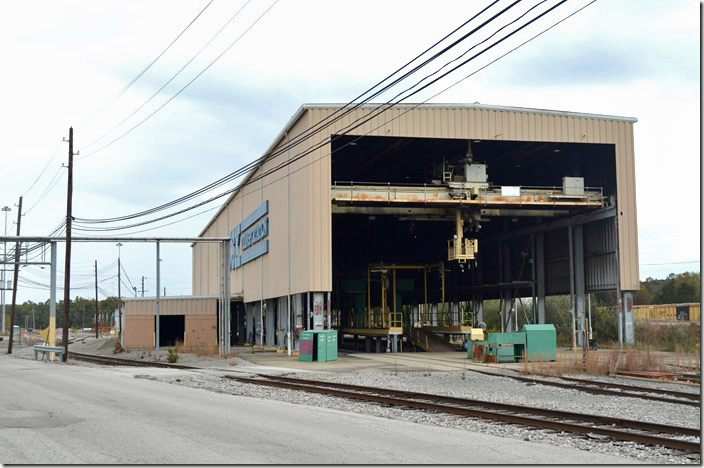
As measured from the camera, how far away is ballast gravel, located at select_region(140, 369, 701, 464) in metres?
11.6

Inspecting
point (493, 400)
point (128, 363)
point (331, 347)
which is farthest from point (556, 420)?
point (128, 363)

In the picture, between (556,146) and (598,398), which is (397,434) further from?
(556,146)

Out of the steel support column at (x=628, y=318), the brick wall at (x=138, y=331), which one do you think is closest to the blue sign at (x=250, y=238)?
the brick wall at (x=138, y=331)

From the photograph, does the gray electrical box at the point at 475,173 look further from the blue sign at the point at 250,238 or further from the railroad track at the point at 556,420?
the railroad track at the point at 556,420

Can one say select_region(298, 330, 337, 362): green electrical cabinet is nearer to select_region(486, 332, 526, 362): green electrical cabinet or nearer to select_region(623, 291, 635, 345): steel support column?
select_region(486, 332, 526, 362): green electrical cabinet

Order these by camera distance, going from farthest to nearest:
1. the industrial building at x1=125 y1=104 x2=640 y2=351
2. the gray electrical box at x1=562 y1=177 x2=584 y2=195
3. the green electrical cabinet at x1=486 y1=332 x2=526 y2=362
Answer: the gray electrical box at x1=562 y1=177 x2=584 y2=195 → the industrial building at x1=125 y1=104 x2=640 y2=351 → the green electrical cabinet at x1=486 y1=332 x2=526 y2=362

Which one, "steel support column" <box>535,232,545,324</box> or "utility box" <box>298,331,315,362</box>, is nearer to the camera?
"utility box" <box>298,331,315,362</box>

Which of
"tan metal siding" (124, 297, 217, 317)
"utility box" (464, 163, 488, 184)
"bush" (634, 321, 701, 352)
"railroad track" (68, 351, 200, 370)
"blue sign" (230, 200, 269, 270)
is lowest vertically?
"railroad track" (68, 351, 200, 370)

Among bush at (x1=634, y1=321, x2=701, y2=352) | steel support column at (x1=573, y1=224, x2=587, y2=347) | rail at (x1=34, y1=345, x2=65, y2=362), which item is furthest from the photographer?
bush at (x1=634, y1=321, x2=701, y2=352)

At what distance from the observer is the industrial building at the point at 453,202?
3591 centimetres

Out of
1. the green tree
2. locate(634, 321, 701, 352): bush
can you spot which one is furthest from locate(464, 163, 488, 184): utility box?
the green tree

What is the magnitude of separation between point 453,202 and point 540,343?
33.0 ft

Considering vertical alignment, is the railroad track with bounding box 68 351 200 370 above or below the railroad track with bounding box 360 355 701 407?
below

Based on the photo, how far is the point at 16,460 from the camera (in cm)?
979
